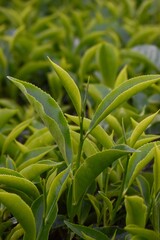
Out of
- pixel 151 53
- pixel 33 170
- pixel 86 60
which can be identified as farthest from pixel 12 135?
pixel 151 53

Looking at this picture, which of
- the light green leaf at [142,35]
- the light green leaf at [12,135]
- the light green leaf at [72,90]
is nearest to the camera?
the light green leaf at [72,90]

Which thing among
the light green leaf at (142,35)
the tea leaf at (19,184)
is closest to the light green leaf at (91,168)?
the tea leaf at (19,184)

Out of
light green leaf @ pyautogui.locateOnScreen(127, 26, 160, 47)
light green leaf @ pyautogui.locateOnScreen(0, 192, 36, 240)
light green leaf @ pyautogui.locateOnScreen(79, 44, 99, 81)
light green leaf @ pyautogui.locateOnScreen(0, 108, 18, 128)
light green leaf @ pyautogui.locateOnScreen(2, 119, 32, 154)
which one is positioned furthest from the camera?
light green leaf @ pyautogui.locateOnScreen(127, 26, 160, 47)

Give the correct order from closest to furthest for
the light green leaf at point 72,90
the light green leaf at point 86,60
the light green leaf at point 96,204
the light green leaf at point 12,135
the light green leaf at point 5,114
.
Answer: the light green leaf at point 72,90 → the light green leaf at point 96,204 → the light green leaf at point 12,135 → the light green leaf at point 5,114 → the light green leaf at point 86,60

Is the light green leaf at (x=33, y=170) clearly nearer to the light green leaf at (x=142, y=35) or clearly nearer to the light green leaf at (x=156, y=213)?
the light green leaf at (x=156, y=213)

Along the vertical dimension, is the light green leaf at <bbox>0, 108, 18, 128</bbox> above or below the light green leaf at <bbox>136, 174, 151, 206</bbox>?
above

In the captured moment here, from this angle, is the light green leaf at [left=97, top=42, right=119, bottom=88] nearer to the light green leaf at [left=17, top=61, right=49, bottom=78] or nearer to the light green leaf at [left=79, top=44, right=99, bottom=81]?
the light green leaf at [left=79, top=44, right=99, bottom=81]

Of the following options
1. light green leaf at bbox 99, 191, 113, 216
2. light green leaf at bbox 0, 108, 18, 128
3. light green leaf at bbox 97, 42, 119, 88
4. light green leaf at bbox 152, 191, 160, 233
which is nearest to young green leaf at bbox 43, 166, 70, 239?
light green leaf at bbox 99, 191, 113, 216
